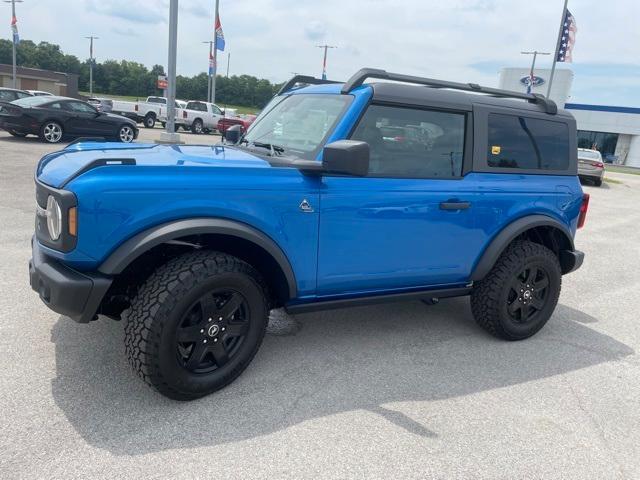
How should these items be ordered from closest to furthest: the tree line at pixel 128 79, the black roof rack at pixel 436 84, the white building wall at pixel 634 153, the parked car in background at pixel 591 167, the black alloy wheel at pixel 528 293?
1. the black roof rack at pixel 436 84
2. the black alloy wheel at pixel 528 293
3. the parked car in background at pixel 591 167
4. the white building wall at pixel 634 153
5. the tree line at pixel 128 79

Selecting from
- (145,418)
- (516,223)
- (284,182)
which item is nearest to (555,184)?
(516,223)

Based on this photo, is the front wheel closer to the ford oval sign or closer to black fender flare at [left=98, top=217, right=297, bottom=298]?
black fender flare at [left=98, top=217, right=297, bottom=298]

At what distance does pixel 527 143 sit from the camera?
427 centimetres

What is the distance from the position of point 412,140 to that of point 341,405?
6.14ft

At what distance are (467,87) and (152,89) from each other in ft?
318

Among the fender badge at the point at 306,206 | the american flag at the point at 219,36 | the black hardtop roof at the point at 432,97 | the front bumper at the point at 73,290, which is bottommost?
the front bumper at the point at 73,290

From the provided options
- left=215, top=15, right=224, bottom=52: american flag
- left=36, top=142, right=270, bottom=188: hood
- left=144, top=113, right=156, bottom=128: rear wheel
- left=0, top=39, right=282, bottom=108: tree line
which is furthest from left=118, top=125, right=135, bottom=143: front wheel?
left=0, top=39, right=282, bottom=108: tree line

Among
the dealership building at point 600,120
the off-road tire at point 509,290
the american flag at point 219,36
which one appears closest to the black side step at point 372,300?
the off-road tire at point 509,290

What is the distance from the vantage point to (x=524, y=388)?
3.54 meters

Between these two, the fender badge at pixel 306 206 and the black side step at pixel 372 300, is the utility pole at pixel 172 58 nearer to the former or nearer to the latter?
the black side step at pixel 372 300

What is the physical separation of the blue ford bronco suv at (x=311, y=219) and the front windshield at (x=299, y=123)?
2 centimetres

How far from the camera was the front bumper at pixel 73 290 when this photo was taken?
8.73 ft

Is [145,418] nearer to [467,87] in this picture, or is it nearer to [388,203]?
[388,203]

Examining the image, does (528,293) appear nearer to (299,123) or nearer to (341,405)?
(341,405)
